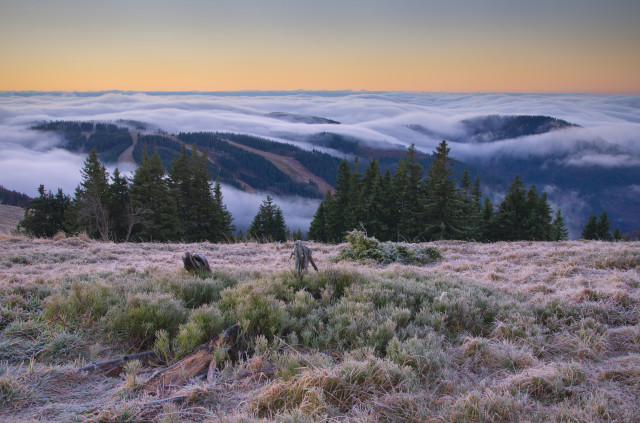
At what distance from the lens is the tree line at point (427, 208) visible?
107ft

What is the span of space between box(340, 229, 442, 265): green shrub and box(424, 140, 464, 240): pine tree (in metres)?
21.7

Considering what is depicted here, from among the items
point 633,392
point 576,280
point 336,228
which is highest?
point 633,392

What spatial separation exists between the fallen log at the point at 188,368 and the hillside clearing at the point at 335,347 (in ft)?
0.33

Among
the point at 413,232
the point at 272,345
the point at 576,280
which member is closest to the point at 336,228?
the point at 413,232

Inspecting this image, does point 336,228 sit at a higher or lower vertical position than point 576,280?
lower

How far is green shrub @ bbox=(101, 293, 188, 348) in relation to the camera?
13.6 feet

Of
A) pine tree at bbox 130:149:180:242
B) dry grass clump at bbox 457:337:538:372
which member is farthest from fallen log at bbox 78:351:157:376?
pine tree at bbox 130:149:180:242

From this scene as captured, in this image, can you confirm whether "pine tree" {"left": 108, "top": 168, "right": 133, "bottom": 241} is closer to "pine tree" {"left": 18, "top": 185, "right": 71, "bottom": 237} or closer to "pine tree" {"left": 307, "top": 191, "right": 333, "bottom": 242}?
"pine tree" {"left": 18, "top": 185, "right": 71, "bottom": 237}

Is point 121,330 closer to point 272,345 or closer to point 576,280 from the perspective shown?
point 272,345

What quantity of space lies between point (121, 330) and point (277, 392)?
101 inches

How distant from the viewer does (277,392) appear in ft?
9.39

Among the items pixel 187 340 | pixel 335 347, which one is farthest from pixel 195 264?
pixel 335 347

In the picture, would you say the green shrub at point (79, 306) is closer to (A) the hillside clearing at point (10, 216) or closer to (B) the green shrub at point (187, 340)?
(B) the green shrub at point (187, 340)

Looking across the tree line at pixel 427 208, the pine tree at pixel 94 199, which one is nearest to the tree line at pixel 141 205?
the pine tree at pixel 94 199
